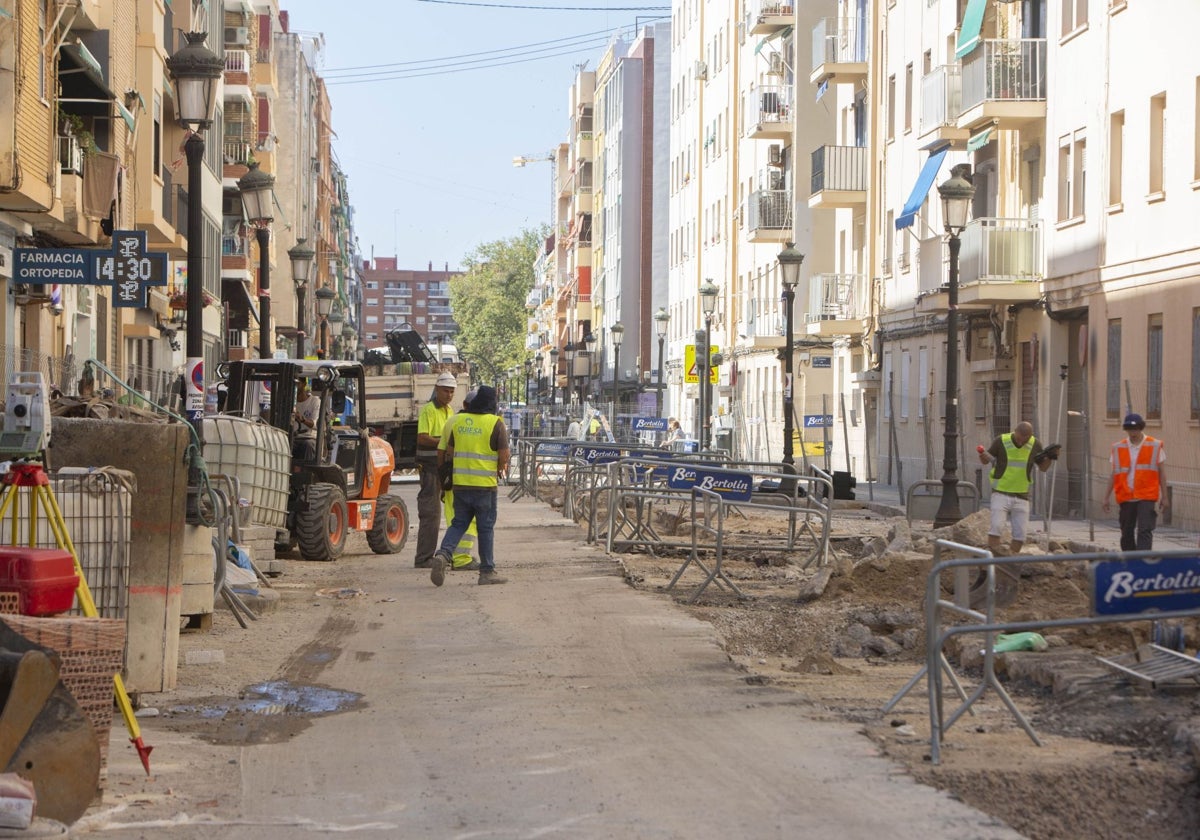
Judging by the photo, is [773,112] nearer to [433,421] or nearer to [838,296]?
[838,296]

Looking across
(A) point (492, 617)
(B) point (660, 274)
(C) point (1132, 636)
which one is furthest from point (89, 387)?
(B) point (660, 274)

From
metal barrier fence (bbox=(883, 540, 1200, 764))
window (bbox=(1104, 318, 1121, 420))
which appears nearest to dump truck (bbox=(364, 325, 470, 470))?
window (bbox=(1104, 318, 1121, 420))

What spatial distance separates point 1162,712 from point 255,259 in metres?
55.3

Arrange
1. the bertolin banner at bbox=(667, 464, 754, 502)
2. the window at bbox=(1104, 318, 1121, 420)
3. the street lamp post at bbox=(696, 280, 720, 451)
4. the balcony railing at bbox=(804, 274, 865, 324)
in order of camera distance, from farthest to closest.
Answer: the balcony railing at bbox=(804, 274, 865, 324)
the street lamp post at bbox=(696, 280, 720, 451)
the window at bbox=(1104, 318, 1121, 420)
the bertolin banner at bbox=(667, 464, 754, 502)

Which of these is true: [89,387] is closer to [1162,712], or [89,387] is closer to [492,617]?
[492,617]

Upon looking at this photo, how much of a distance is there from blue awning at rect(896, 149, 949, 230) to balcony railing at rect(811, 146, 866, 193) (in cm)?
693

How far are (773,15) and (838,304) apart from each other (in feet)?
42.4

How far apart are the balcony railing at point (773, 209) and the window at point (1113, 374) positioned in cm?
2644

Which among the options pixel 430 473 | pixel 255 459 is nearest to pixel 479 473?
pixel 430 473

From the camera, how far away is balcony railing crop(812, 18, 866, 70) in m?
46.0

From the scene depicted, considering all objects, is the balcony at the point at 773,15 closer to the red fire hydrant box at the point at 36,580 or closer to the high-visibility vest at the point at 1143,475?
the high-visibility vest at the point at 1143,475

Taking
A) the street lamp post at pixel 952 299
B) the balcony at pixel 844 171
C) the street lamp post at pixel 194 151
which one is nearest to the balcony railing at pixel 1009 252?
the street lamp post at pixel 952 299

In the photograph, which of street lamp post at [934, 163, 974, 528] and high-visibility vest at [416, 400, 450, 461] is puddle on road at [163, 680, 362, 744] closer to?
high-visibility vest at [416, 400, 450, 461]

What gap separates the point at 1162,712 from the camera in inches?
333
